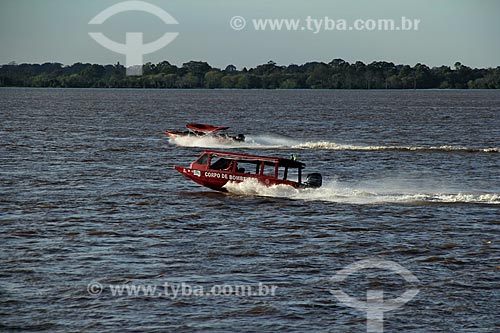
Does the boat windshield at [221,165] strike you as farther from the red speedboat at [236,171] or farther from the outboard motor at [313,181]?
the outboard motor at [313,181]

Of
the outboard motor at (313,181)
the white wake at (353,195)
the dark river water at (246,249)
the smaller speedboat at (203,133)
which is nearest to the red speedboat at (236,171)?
the outboard motor at (313,181)

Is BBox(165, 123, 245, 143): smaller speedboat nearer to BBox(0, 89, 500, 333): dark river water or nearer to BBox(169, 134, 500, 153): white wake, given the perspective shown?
BBox(169, 134, 500, 153): white wake

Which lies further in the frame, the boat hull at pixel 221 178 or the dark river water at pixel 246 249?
the boat hull at pixel 221 178

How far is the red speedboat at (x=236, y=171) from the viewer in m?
43.6

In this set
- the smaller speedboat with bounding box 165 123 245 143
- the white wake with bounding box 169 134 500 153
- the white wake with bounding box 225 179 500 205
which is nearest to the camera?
the white wake with bounding box 225 179 500 205

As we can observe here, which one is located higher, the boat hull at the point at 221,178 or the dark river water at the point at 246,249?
the boat hull at the point at 221,178

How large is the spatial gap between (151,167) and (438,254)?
1188 inches

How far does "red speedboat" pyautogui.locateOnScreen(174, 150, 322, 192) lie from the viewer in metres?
43.6

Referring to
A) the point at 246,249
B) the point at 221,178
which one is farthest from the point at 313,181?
the point at 246,249

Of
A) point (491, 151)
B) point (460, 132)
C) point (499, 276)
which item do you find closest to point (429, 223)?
point (499, 276)

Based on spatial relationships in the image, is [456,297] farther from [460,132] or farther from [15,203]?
[460,132]

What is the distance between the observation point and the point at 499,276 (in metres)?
28.2

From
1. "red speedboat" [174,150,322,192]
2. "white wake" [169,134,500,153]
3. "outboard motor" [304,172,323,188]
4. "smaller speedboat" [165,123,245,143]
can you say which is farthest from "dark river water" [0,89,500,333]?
"smaller speedboat" [165,123,245,143]

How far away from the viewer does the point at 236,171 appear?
4472cm
